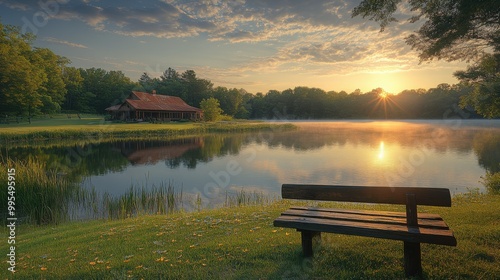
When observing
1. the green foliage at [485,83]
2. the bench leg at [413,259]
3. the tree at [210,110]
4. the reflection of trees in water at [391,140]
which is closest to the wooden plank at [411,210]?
the bench leg at [413,259]

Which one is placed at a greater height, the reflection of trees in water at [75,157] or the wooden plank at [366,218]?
the wooden plank at [366,218]

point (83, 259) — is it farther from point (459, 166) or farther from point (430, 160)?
point (430, 160)

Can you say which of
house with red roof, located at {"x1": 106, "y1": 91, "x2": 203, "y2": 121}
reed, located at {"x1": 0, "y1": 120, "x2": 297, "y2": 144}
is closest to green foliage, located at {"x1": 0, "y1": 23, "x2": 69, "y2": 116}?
reed, located at {"x1": 0, "y1": 120, "x2": 297, "y2": 144}

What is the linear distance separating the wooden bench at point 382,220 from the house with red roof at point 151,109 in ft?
154

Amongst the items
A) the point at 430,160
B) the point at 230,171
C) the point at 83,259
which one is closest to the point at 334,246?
the point at 83,259

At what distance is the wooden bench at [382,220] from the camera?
3.04 m

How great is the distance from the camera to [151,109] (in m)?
48.5

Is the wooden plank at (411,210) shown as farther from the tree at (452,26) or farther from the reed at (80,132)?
the reed at (80,132)

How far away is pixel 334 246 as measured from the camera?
404 centimetres

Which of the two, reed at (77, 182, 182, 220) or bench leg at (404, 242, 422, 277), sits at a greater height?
bench leg at (404, 242, 422, 277)

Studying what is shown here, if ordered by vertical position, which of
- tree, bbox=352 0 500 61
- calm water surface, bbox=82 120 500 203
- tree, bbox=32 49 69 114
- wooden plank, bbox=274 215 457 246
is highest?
tree, bbox=32 49 69 114

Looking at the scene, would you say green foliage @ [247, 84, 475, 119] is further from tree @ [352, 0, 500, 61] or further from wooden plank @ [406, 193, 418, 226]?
wooden plank @ [406, 193, 418, 226]

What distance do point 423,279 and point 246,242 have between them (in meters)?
2.28

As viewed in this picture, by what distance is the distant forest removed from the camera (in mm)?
37841
